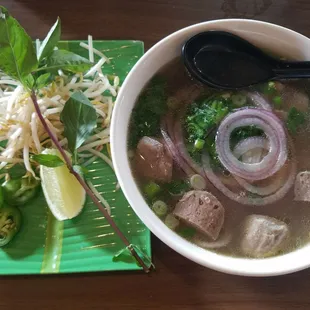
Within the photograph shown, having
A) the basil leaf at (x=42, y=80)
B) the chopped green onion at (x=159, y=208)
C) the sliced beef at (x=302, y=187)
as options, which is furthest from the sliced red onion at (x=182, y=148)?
the basil leaf at (x=42, y=80)

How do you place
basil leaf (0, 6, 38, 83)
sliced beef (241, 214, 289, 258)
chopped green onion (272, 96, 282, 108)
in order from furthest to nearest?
1. chopped green onion (272, 96, 282, 108)
2. sliced beef (241, 214, 289, 258)
3. basil leaf (0, 6, 38, 83)

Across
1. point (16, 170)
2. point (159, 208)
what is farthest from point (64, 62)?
point (159, 208)

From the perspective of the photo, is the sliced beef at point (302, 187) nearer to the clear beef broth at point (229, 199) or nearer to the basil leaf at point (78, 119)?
the clear beef broth at point (229, 199)

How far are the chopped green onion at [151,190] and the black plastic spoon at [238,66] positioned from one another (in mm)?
294

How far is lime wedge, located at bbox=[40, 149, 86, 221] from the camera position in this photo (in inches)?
43.1

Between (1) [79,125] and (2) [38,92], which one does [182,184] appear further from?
(2) [38,92]

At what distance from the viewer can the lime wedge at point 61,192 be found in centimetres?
109

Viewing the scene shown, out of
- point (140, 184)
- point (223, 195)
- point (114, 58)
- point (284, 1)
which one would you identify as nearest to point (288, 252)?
point (223, 195)

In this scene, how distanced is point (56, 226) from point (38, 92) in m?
0.37

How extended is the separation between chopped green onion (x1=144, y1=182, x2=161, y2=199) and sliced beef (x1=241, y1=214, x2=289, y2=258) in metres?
0.23

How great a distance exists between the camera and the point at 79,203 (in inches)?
44.0

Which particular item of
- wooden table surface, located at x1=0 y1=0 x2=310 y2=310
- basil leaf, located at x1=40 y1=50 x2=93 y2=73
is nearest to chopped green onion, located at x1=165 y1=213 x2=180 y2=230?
wooden table surface, located at x1=0 y1=0 x2=310 y2=310

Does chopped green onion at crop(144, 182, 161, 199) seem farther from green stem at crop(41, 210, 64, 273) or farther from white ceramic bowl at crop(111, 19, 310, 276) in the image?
green stem at crop(41, 210, 64, 273)

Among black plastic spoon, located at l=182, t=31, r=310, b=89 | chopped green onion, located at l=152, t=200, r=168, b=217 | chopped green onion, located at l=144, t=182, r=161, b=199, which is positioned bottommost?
chopped green onion, located at l=152, t=200, r=168, b=217
